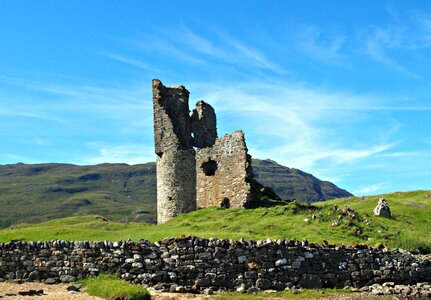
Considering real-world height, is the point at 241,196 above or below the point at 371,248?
above

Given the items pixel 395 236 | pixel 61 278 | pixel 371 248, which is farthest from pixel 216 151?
pixel 61 278

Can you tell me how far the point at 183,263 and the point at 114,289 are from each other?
11.9 ft

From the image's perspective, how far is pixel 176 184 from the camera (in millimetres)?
45906

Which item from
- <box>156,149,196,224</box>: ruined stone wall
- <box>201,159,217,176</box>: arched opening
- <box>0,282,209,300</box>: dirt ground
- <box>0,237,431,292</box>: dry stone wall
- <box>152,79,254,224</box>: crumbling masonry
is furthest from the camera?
<box>156,149,196,224</box>: ruined stone wall

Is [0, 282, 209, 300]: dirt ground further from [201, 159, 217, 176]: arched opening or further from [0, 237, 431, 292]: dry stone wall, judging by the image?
[201, 159, 217, 176]: arched opening

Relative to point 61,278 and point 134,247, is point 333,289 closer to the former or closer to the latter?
point 134,247

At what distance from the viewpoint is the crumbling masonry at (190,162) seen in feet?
141

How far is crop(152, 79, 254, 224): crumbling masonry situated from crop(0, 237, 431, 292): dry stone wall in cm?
1836

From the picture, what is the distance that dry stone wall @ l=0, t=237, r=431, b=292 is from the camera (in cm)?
2209

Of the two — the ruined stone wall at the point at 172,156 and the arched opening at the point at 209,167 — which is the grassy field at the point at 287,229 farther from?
the arched opening at the point at 209,167

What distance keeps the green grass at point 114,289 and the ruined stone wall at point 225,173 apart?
2161cm

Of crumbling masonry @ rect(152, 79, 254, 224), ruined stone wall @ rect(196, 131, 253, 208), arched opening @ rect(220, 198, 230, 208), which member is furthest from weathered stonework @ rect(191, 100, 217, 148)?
arched opening @ rect(220, 198, 230, 208)

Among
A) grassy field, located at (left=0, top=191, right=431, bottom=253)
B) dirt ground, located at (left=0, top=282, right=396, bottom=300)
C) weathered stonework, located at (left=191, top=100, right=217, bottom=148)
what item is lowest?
dirt ground, located at (left=0, top=282, right=396, bottom=300)

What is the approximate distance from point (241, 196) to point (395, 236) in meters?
13.5
